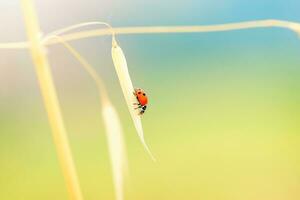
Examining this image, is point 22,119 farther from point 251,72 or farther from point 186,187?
point 251,72

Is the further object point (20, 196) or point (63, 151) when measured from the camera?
point (20, 196)

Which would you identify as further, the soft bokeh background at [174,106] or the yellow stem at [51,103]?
the soft bokeh background at [174,106]

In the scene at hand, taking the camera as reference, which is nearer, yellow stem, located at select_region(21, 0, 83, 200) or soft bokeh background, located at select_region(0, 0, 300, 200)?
yellow stem, located at select_region(21, 0, 83, 200)

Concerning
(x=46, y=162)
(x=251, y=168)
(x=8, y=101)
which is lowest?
(x=251, y=168)

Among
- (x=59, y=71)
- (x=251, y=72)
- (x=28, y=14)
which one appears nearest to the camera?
(x=28, y=14)

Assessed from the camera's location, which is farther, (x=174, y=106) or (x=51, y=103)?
(x=174, y=106)

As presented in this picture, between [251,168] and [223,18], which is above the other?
[223,18]

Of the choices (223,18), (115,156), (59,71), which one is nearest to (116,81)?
(59,71)

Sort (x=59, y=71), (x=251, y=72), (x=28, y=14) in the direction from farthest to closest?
(x=251, y=72), (x=59, y=71), (x=28, y=14)
